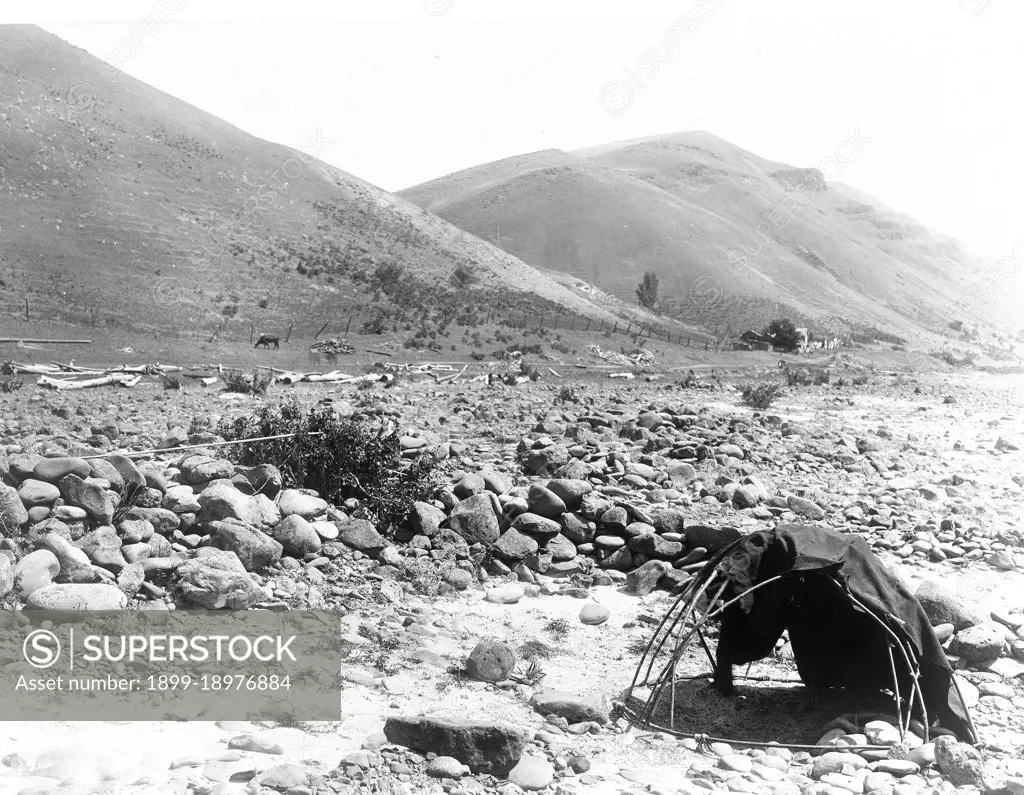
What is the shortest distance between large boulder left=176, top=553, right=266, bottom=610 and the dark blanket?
299 cm

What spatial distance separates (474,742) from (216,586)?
2.42 m

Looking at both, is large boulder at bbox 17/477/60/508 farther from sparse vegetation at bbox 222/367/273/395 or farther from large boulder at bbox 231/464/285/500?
sparse vegetation at bbox 222/367/273/395

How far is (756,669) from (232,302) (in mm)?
33619

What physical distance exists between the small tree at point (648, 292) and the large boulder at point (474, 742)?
64.6 meters

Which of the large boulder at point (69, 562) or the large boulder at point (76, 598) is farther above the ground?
the large boulder at point (69, 562)

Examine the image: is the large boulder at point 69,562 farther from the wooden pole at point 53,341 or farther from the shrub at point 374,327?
the shrub at point 374,327

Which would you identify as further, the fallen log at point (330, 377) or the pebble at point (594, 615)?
the fallen log at point (330, 377)

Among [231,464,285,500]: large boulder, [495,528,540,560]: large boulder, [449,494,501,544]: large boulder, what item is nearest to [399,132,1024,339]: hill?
[449,494,501,544]: large boulder

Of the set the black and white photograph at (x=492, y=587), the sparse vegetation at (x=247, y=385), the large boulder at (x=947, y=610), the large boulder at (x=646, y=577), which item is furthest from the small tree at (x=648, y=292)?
A: the large boulder at (x=947, y=610)

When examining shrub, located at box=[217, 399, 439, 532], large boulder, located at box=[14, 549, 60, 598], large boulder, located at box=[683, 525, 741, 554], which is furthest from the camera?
shrub, located at box=[217, 399, 439, 532]

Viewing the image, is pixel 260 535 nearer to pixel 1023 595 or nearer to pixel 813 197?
pixel 1023 595

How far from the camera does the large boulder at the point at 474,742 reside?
3.91 meters

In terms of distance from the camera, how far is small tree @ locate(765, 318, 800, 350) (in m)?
46.7

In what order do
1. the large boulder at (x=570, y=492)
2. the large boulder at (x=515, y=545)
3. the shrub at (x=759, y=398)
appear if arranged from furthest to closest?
the shrub at (x=759, y=398) < the large boulder at (x=570, y=492) < the large boulder at (x=515, y=545)
